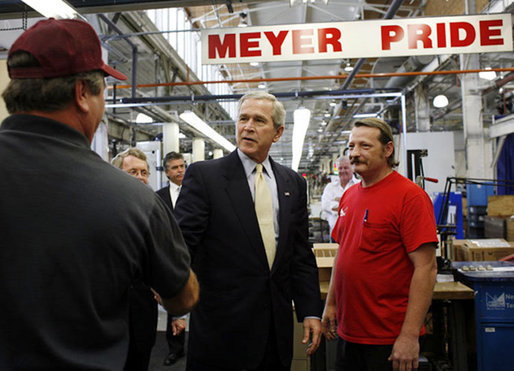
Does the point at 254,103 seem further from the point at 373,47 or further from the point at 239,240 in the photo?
the point at 373,47

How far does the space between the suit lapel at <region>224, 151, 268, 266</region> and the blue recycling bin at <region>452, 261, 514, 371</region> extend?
1.88 metres

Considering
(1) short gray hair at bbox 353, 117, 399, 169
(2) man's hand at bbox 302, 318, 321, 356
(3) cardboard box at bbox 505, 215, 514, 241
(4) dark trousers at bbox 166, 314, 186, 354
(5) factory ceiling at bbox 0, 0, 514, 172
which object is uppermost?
(5) factory ceiling at bbox 0, 0, 514, 172

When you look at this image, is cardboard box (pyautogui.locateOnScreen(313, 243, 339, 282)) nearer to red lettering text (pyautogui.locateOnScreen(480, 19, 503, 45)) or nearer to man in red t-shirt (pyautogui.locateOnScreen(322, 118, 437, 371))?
man in red t-shirt (pyautogui.locateOnScreen(322, 118, 437, 371))

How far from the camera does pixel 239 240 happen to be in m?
1.59

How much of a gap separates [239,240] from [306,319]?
0.52 m

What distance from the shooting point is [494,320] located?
8.68ft

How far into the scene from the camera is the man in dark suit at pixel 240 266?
5.08 ft

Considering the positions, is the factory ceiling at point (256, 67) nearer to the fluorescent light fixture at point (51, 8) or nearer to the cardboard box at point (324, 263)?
the fluorescent light fixture at point (51, 8)

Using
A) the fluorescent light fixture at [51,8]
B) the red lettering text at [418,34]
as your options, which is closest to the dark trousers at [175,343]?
the fluorescent light fixture at [51,8]

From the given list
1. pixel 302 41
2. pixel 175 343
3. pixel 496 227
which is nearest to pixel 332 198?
pixel 496 227

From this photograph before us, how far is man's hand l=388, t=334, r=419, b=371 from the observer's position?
1675 mm

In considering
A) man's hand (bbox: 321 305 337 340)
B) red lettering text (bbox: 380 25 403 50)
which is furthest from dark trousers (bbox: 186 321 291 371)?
red lettering text (bbox: 380 25 403 50)

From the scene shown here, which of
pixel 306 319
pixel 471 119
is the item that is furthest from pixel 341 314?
pixel 471 119

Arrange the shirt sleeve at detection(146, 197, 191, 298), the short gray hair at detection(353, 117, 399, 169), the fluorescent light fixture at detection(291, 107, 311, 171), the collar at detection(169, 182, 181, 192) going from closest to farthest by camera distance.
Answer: the shirt sleeve at detection(146, 197, 191, 298) < the short gray hair at detection(353, 117, 399, 169) < the collar at detection(169, 182, 181, 192) < the fluorescent light fixture at detection(291, 107, 311, 171)
